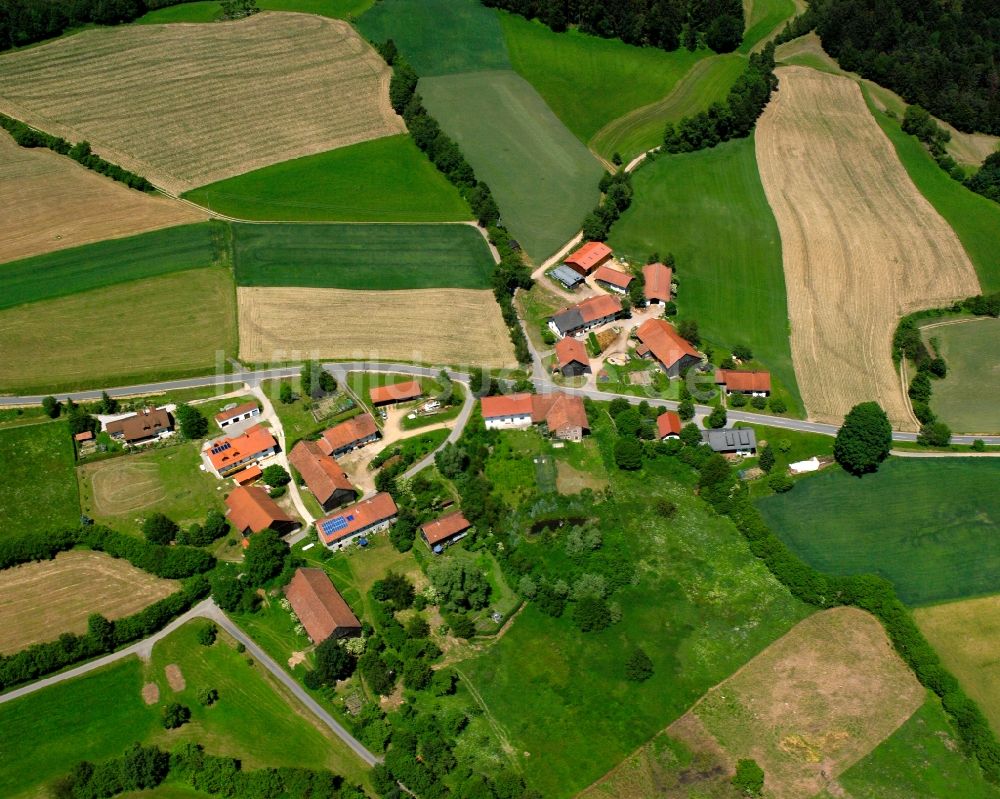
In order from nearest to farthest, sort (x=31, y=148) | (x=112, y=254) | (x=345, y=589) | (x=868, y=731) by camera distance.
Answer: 1. (x=868, y=731)
2. (x=345, y=589)
3. (x=112, y=254)
4. (x=31, y=148)

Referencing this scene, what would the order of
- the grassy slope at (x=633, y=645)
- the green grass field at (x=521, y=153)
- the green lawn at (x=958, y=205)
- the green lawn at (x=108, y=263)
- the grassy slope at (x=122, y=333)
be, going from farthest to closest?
1. the green grass field at (x=521, y=153)
2. the green lawn at (x=958, y=205)
3. the green lawn at (x=108, y=263)
4. the grassy slope at (x=122, y=333)
5. the grassy slope at (x=633, y=645)

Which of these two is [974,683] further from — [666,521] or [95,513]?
[95,513]

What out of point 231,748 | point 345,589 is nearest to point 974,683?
point 345,589

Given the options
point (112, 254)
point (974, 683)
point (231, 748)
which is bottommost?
point (231, 748)

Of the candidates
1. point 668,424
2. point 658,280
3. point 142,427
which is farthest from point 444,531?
point 658,280

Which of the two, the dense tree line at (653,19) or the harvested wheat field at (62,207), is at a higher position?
the dense tree line at (653,19)

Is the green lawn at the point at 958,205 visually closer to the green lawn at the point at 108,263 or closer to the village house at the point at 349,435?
the village house at the point at 349,435

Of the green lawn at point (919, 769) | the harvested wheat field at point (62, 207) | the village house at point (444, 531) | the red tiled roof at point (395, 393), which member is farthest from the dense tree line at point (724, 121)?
the green lawn at point (919, 769)
